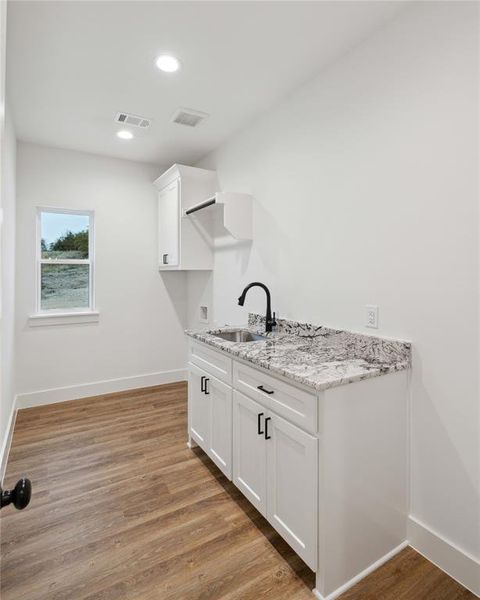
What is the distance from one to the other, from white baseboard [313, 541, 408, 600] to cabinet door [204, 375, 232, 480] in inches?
30.7

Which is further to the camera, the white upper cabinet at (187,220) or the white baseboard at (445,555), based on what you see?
the white upper cabinet at (187,220)

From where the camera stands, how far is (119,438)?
9.62 ft

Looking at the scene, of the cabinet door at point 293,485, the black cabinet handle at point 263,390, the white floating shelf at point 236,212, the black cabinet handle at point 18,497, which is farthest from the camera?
the white floating shelf at point 236,212

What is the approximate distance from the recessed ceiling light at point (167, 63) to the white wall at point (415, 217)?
0.85 meters

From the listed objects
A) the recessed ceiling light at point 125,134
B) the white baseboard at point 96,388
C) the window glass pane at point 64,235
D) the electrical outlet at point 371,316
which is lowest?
the white baseboard at point 96,388

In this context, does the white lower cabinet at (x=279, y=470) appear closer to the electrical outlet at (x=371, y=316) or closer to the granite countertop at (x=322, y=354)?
the granite countertop at (x=322, y=354)

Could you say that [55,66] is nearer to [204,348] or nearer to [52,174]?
[52,174]

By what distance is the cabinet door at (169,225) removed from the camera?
3678mm

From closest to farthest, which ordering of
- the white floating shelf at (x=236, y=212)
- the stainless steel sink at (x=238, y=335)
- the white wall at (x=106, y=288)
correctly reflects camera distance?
the stainless steel sink at (x=238, y=335) → the white floating shelf at (x=236, y=212) → the white wall at (x=106, y=288)

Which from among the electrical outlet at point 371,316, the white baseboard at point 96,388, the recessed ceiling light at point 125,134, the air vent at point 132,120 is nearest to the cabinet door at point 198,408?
the electrical outlet at point 371,316

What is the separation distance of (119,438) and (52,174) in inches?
105

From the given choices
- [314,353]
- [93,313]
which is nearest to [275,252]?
[314,353]

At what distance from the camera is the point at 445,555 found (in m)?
1.63

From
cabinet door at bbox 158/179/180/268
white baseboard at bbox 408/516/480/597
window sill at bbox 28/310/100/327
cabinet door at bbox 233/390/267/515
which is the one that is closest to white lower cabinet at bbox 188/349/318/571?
cabinet door at bbox 233/390/267/515
